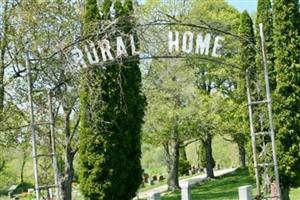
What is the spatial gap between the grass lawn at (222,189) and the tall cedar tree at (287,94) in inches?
252

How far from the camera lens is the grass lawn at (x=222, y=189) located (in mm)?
25891

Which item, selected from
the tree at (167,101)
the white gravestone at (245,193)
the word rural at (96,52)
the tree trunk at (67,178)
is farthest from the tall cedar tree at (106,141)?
the tree at (167,101)

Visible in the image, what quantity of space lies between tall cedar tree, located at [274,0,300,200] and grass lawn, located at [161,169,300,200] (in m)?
6.40

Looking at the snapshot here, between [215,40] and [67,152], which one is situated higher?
[215,40]

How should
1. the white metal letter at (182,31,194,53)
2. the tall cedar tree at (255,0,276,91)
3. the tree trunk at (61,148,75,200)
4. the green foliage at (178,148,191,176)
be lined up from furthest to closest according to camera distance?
the green foliage at (178,148,191,176), the tree trunk at (61,148,75,200), the tall cedar tree at (255,0,276,91), the white metal letter at (182,31,194,53)

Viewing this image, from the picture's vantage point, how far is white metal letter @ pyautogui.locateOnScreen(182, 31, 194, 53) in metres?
10.8

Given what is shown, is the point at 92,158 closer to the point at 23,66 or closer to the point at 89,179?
the point at 89,179

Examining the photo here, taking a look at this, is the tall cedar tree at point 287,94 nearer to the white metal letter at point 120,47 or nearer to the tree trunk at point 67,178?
the tree trunk at point 67,178

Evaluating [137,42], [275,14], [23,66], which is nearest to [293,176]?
[275,14]

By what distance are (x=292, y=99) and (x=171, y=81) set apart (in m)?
11.3

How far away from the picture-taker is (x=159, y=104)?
89.5 ft

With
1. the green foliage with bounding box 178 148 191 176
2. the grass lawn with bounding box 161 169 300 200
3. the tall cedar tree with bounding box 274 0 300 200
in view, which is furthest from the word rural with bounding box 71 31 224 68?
the green foliage with bounding box 178 148 191 176

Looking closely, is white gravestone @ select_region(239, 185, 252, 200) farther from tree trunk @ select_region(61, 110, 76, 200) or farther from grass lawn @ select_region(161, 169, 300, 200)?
grass lawn @ select_region(161, 169, 300, 200)

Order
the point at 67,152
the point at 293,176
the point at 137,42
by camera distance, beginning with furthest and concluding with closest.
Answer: the point at 67,152, the point at 293,176, the point at 137,42
